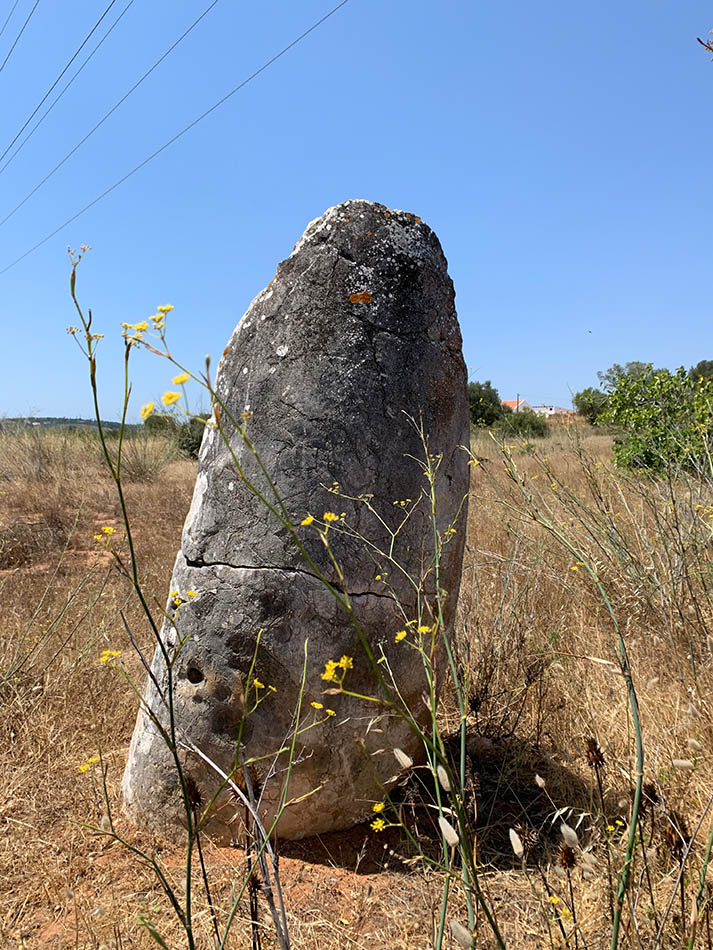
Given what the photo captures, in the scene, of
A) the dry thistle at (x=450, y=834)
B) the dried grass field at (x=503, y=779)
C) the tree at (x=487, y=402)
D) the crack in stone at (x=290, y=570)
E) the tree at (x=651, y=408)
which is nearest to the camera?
the dry thistle at (x=450, y=834)

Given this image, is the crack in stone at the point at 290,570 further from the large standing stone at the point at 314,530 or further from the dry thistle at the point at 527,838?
the dry thistle at the point at 527,838

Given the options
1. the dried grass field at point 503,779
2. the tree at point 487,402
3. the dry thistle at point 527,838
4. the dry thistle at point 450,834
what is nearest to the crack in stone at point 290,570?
the dried grass field at point 503,779

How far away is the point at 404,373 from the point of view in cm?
233

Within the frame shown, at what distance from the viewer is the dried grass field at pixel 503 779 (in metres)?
1.74

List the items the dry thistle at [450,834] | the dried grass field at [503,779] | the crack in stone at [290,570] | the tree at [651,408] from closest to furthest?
1. the dry thistle at [450,834]
2. the dried grass field at [503,779]
3. the crack in stone at [290,570]
4. the tree at [651,408]

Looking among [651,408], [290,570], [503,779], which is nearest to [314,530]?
[290,570]

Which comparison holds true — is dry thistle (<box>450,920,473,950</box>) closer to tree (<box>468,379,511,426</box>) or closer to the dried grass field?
the dried grass field

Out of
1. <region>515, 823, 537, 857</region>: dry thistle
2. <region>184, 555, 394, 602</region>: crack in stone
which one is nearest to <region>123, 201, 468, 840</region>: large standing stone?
<region>184, 555, 394, 602</region>: crack in stone

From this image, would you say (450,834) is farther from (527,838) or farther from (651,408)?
(651,408)

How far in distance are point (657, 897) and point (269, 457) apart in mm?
1650

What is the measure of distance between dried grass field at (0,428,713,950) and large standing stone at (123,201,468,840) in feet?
0.76

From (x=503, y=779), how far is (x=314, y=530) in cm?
121

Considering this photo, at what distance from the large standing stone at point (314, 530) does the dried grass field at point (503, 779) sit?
23cm


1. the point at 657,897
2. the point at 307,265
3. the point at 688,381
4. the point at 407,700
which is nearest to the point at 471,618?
the point at 407,700
